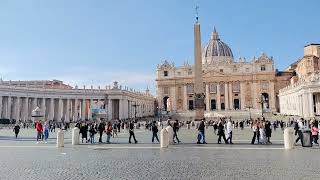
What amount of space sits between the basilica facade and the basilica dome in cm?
395

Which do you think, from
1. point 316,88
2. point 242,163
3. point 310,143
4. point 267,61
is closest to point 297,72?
point 267,61

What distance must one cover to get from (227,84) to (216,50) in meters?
16.5

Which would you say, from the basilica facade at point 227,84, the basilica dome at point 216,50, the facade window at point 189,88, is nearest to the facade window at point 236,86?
the basilica facade at point 227,84

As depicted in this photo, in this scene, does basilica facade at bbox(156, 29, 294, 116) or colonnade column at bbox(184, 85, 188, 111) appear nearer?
basilica facade at bbox(156, 29, 294, 116)

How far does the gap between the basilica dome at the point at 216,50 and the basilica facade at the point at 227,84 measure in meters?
3.95

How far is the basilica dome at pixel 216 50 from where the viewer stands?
10838cm

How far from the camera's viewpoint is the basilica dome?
108 m

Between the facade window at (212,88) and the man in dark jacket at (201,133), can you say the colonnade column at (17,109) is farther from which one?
the man in dark jacket at (201,133)

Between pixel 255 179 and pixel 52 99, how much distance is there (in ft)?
237

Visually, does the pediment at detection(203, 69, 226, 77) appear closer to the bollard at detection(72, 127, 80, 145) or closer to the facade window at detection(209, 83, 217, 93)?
the facade window at detection(209, 83, 217, 93)

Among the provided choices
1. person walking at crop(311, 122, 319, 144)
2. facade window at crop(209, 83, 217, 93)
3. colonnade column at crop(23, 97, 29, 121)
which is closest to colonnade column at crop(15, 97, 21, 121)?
colonnade column at crop(23, 97, 29, 121)

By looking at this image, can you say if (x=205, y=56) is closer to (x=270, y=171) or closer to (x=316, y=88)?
(x=316, y=88)

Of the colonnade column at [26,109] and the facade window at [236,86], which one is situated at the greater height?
the facade window at [236,86]

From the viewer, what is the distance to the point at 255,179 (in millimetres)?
8289
